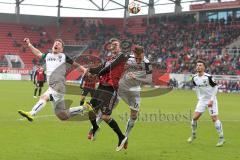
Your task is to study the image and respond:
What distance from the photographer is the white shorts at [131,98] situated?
13.1 meters

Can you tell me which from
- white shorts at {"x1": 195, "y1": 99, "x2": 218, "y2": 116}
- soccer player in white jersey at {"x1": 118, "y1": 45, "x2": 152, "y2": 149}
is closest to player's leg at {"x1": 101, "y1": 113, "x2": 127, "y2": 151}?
soccer player in white jersey at {"x1": 118, "y1": 45, "x2": 152, "y2": 149}

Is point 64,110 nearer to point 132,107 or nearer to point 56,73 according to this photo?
point 56,73

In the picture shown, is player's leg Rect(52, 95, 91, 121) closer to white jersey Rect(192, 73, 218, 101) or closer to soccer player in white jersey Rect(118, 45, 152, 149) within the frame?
soccer player in white jersey Rect(118, 45, 152, 149)

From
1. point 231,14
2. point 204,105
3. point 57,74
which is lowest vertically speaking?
point 204,105

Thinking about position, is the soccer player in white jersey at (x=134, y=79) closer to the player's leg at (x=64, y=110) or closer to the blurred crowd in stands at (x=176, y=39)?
the player's leg at (x=64, y=110)

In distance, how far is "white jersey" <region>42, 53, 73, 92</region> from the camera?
12.7m

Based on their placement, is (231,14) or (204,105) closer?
(204,105)

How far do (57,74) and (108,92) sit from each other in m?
1.83

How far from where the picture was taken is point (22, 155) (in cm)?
1093

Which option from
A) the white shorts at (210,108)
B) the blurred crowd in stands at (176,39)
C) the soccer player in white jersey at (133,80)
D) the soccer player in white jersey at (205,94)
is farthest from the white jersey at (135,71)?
the blurred crowd in stands at (176,39)

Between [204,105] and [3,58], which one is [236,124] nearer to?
[204,105]

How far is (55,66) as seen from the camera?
12703mm

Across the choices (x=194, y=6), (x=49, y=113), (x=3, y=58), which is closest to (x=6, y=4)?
(x=3, y=58)

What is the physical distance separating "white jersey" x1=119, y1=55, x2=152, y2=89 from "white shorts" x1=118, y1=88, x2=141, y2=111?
6.6 inches
